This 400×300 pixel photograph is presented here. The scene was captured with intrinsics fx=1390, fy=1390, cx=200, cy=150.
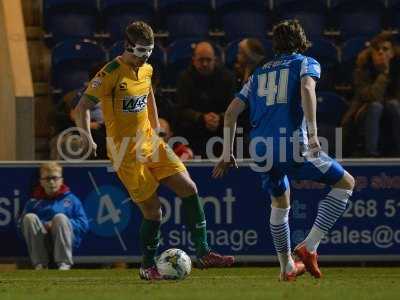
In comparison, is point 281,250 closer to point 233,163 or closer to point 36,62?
point 233,163

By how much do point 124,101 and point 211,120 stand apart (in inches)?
128

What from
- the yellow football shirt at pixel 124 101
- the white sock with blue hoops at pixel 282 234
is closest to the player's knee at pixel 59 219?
the yellow football shirt at pixel 124 101

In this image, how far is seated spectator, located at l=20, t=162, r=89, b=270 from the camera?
13.6 meters

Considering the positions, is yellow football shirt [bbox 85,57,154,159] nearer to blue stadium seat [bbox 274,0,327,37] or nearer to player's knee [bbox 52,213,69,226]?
player's knee [bbox 52,213,69,226]

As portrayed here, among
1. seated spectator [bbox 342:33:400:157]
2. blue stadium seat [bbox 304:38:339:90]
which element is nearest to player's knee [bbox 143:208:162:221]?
seated spectator [bbox 342:33:400:157]

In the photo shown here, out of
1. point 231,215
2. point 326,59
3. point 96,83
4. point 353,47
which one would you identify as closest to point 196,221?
point 96,83

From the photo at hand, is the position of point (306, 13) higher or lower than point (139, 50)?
higher

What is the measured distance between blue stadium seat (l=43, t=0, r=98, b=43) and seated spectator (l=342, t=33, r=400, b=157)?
11.3ft

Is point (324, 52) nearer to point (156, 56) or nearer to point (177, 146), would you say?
point (156, 56)

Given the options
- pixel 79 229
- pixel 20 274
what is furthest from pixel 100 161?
pixel 20 274

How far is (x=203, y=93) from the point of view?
14625 mm

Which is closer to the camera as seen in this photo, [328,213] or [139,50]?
[328,213]

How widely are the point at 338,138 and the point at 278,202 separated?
423 cm

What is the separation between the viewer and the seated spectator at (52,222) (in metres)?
13.6
